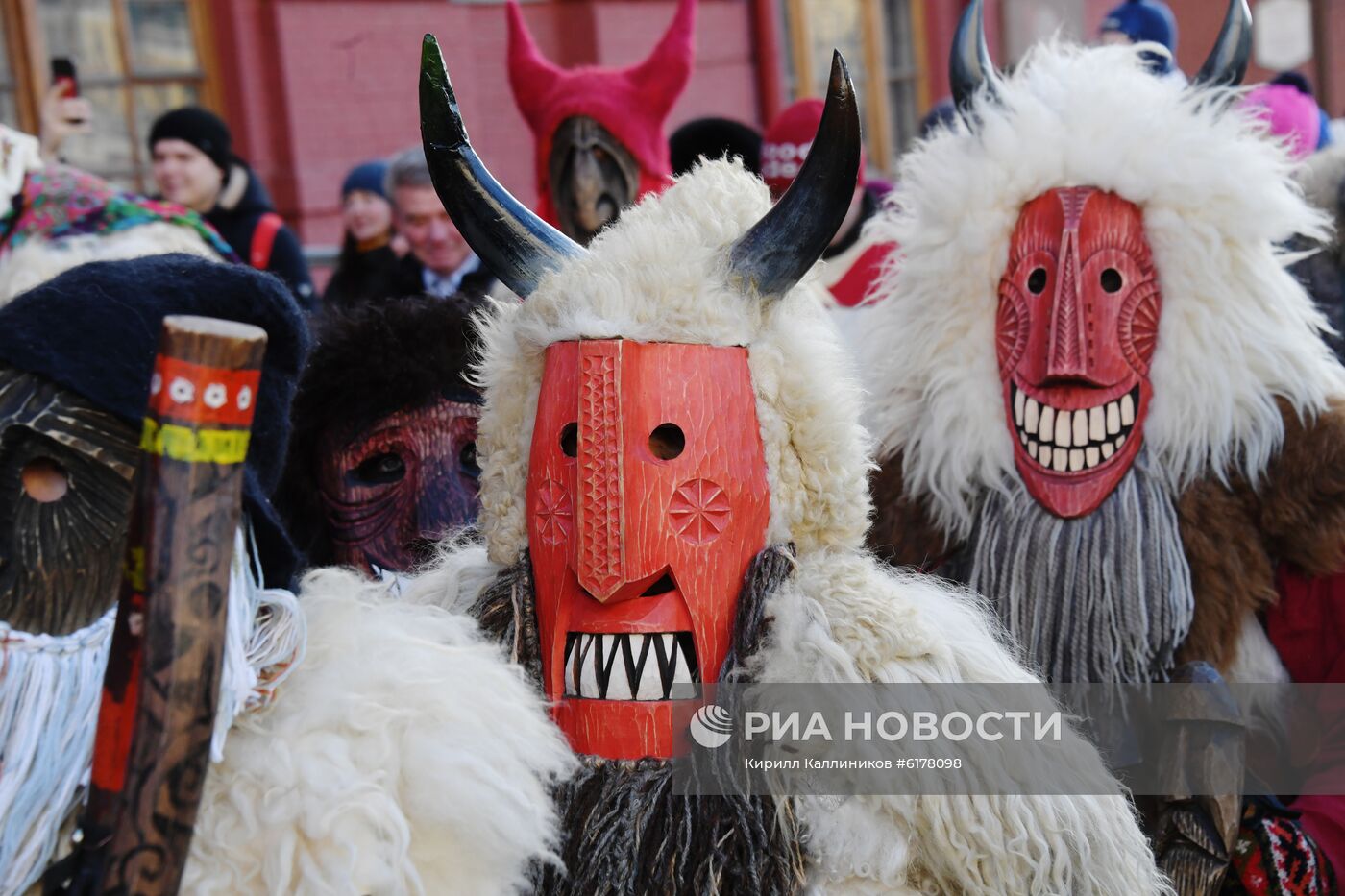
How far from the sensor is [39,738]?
→ 1.26 m

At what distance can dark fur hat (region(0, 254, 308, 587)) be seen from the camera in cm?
129

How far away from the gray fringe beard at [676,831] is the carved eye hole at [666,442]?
169mm

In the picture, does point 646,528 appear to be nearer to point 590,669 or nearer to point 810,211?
point 590,669

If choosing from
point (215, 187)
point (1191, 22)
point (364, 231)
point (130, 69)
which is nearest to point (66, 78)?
point (215, 187)

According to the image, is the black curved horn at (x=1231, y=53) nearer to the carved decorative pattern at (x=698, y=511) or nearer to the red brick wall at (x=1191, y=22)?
the carved decorative pattern at (x=698, y=511)

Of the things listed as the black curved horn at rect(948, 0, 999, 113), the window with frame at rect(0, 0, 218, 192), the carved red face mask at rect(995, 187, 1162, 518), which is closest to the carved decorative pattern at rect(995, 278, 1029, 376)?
the carved red face mask at rect(995, 187, 1162, 518)

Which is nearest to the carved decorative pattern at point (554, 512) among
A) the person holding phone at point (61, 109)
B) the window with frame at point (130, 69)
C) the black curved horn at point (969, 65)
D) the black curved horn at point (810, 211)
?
the black curved horn at point (810, 211)

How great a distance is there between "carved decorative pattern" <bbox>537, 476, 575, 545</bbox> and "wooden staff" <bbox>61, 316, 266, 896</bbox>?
0.58 meters

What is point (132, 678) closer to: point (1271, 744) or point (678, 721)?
point (678, 721)

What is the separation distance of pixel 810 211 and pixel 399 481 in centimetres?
104

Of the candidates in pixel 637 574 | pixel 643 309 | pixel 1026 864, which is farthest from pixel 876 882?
pixel 643 309

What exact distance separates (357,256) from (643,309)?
10.8 ft

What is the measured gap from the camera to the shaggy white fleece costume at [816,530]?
1539mm

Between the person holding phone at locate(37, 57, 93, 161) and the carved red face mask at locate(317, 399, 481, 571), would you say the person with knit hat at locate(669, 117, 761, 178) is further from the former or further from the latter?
the carved red face mask at locate(317, 399, 481, 571)
